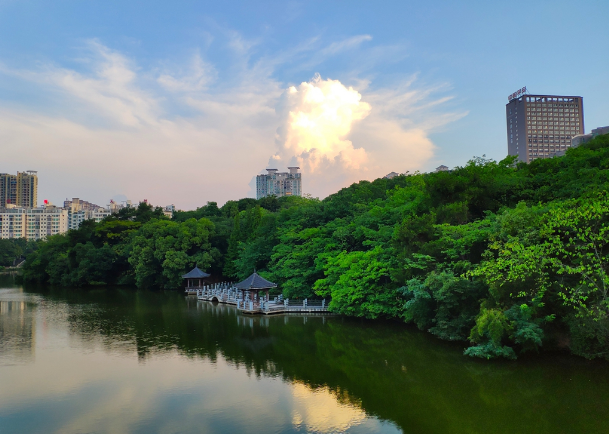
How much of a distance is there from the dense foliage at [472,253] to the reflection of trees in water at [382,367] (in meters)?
0.91

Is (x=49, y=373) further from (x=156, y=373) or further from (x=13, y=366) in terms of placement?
(x=156, y=373)

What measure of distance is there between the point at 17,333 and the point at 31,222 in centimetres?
9482

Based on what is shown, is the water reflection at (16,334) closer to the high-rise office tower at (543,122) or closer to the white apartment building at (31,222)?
the high-rise office tower at (543,122)

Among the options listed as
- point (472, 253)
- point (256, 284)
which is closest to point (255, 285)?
point (256, 284)

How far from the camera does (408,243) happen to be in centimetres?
1596

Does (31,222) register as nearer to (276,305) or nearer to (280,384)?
(276,305)

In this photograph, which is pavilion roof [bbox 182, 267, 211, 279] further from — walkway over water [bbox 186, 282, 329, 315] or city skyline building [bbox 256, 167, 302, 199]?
city skyline building [bbox 256, 167, 302, 199]

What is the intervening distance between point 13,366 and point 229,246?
20.8 metres

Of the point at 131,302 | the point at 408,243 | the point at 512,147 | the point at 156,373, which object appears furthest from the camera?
the point at 512,147

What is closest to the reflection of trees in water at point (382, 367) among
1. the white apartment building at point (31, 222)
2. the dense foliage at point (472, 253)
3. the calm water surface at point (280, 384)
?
the calm water surface at point (280, 384)

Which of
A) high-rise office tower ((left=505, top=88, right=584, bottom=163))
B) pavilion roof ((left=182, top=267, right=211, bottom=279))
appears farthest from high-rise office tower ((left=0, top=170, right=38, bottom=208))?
high-rise office tower ((left=505, top=88, right=584, bottom=163))

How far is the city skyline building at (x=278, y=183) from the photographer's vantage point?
107000 mm

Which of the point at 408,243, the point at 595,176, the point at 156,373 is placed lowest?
the point at 156,373

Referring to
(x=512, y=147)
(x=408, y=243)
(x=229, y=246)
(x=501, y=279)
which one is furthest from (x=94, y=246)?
(x=512, y=147)
